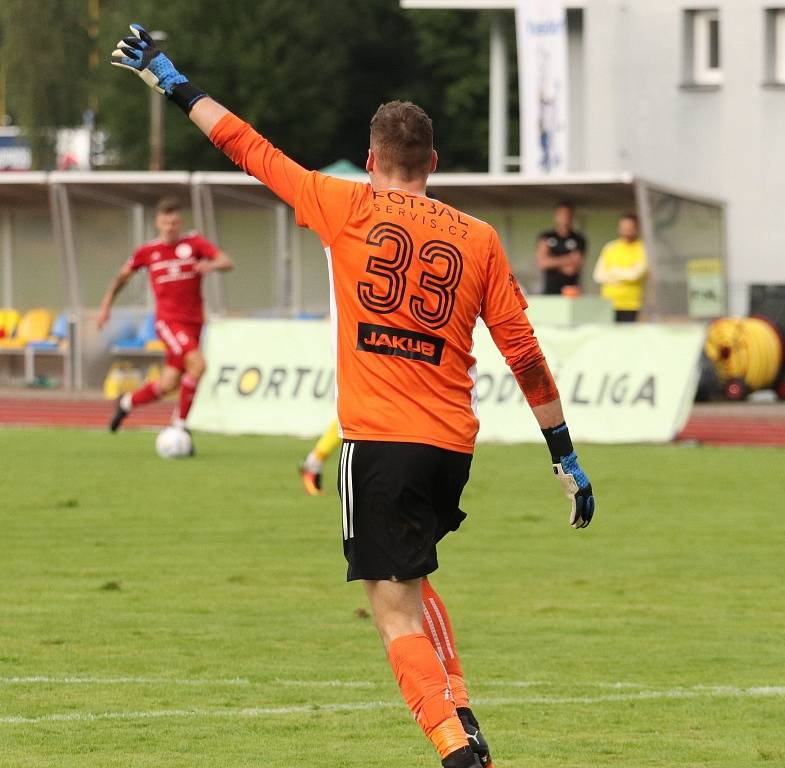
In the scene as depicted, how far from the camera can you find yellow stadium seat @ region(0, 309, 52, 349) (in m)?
29.6

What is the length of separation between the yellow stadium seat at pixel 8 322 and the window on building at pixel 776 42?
13322 mm

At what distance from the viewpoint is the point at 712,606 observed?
30.0ft

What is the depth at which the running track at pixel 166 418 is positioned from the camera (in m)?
20.2

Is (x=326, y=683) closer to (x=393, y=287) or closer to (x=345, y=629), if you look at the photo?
(x=345, y=629)

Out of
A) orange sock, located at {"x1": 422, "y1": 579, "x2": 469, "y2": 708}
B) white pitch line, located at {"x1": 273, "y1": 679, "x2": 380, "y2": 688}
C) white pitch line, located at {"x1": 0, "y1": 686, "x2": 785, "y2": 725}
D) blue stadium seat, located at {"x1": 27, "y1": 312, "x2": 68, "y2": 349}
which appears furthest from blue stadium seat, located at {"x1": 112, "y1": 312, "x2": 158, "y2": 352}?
orange sock, located at {"x1": 422, "y1": 579, "x2": 469, "y2": 708}

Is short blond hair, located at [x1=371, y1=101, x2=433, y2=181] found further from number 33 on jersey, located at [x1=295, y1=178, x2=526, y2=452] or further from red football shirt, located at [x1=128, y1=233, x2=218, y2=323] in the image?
red football shirt, located at [x1=128, y1=233, x2=218, y2=323]

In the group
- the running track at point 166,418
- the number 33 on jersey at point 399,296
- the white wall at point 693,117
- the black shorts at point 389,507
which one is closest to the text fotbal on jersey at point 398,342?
the number 33 on jersey at point 399,296

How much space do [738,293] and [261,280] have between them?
23.1ft

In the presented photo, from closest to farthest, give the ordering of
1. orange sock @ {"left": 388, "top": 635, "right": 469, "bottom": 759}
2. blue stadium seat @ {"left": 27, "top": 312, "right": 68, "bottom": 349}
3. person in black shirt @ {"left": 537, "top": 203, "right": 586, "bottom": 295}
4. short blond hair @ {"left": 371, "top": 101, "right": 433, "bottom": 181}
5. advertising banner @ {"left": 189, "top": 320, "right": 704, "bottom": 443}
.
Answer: orange sock @ {"left": 388, "top": 635, "right": 469, "bottom": 759}
short blond hair @ {"left": 371, "top": 101, "right": 433, "bottom": 181}
advertising banner @ {"left": 189, "top": 320, "right": 704, "bottom": 443}
person in black shirt @ {"left": 537, "top": 203, "right": 586, "bottom": 295}
blue stadium seat @ {"left": 27, "top": 312, "right": 68, "bottom": 349}

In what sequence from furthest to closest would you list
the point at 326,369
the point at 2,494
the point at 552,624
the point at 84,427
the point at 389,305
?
the point at 84,427
the point at 326,369
the point at 2,494
the point at 552,624
the point at 389,305

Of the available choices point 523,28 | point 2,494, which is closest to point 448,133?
point 523,28

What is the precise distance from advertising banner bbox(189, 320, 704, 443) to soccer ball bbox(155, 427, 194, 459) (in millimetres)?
2674

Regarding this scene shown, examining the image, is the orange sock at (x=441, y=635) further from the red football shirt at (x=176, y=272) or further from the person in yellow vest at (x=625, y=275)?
the person in yellow vest at (x=625, y=275)

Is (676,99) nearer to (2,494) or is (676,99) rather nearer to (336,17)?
(2,494)
